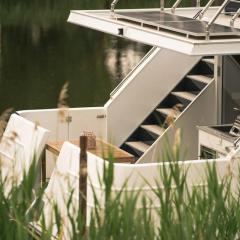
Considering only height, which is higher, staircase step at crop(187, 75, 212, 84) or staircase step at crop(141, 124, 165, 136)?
staircase step at crop(187, 75, 212, 84)

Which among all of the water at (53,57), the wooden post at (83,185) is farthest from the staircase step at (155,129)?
the water at (53,57)

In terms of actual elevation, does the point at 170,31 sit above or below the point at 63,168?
above

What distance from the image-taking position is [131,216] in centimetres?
782

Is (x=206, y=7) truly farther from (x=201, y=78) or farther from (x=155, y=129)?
(x=155, y=129)

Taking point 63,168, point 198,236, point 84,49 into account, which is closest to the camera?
point 198,236

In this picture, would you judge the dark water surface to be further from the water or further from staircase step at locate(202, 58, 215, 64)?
staircase step at locate(202, 58, 215, 64)

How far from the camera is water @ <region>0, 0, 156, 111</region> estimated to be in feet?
79.6

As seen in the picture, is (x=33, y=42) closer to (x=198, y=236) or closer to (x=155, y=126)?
(x=155, y=126)

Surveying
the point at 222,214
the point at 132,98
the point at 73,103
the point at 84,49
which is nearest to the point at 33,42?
the point at 84,49

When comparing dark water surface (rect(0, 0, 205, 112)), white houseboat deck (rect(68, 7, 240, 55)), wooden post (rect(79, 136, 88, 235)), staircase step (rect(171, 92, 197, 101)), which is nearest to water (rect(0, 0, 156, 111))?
dark water surface (rect(0, 0, 205, 112))

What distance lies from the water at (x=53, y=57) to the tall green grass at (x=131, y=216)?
1437 centimetres

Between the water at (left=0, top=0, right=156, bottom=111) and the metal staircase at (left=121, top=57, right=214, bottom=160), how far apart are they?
9051mm

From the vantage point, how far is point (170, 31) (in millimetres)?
11969

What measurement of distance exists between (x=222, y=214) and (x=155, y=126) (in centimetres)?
535
